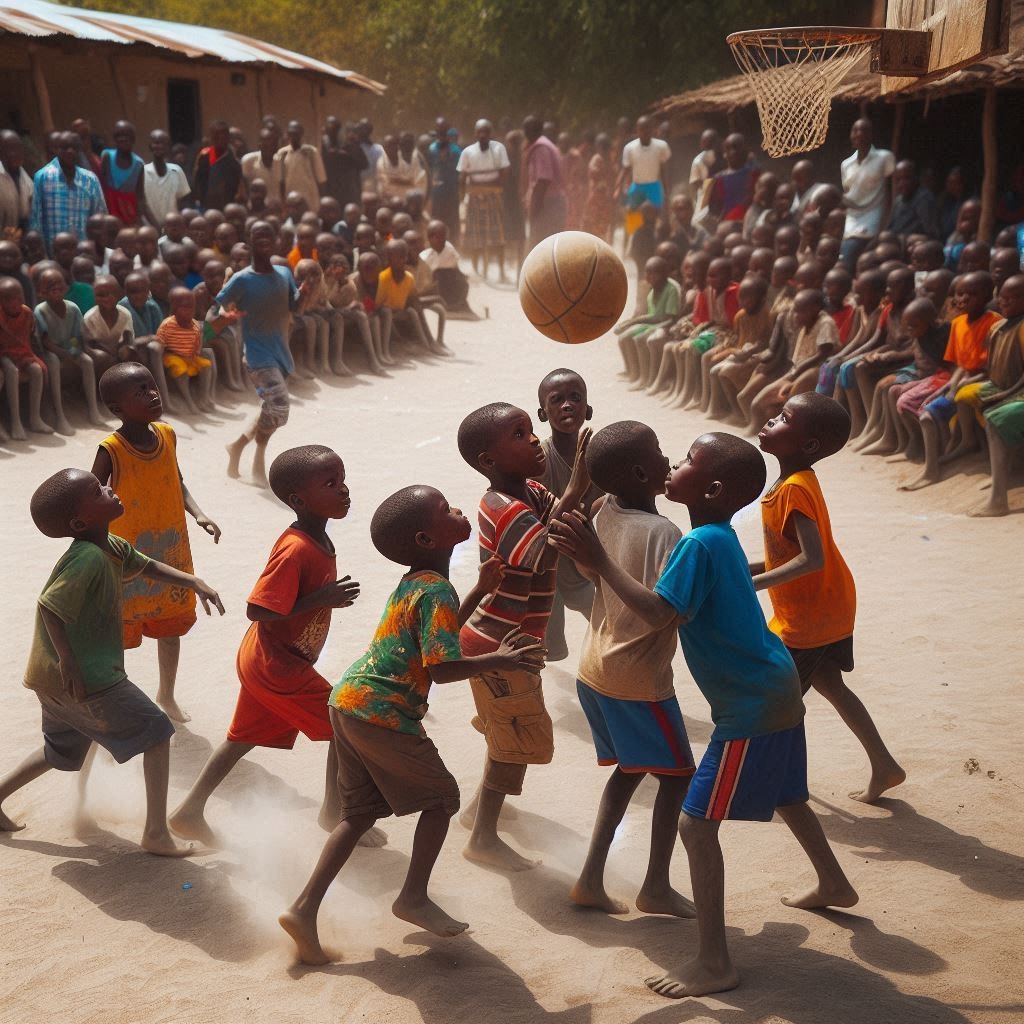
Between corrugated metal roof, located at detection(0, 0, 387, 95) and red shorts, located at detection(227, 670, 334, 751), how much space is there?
12.2 meters

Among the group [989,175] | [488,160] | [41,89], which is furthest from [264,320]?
[488,160]

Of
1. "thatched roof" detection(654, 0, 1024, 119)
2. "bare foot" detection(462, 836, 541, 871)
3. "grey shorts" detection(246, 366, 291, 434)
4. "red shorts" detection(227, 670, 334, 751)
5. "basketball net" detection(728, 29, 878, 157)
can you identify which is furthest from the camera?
"thatched roof" detection(654, 0, 1024, 119)

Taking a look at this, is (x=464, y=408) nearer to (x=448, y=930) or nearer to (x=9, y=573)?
(x=9, y=573)

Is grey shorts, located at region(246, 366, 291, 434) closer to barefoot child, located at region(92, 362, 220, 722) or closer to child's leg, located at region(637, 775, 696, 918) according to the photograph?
barefoot child, located at region(92, 362, 220, 722)

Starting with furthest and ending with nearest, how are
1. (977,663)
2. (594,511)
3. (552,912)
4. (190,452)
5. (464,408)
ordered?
(464,408) → (190,452) → (977,663) → (594,511) → (552,912)

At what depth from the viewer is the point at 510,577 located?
12.7 ft

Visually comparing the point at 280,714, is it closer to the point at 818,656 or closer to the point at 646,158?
the point at 818,656

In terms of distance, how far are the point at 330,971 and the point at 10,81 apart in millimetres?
14646

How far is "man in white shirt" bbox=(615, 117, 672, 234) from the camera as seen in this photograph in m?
15.2

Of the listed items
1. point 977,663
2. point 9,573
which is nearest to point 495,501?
point 977,663

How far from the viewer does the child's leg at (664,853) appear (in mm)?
3631

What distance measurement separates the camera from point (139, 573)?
4.09 m

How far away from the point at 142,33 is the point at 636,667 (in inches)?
588

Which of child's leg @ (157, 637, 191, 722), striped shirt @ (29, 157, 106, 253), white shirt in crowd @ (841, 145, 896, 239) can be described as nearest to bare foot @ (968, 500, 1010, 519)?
white shirt in crowd @ (841, 145, 896, 239)
